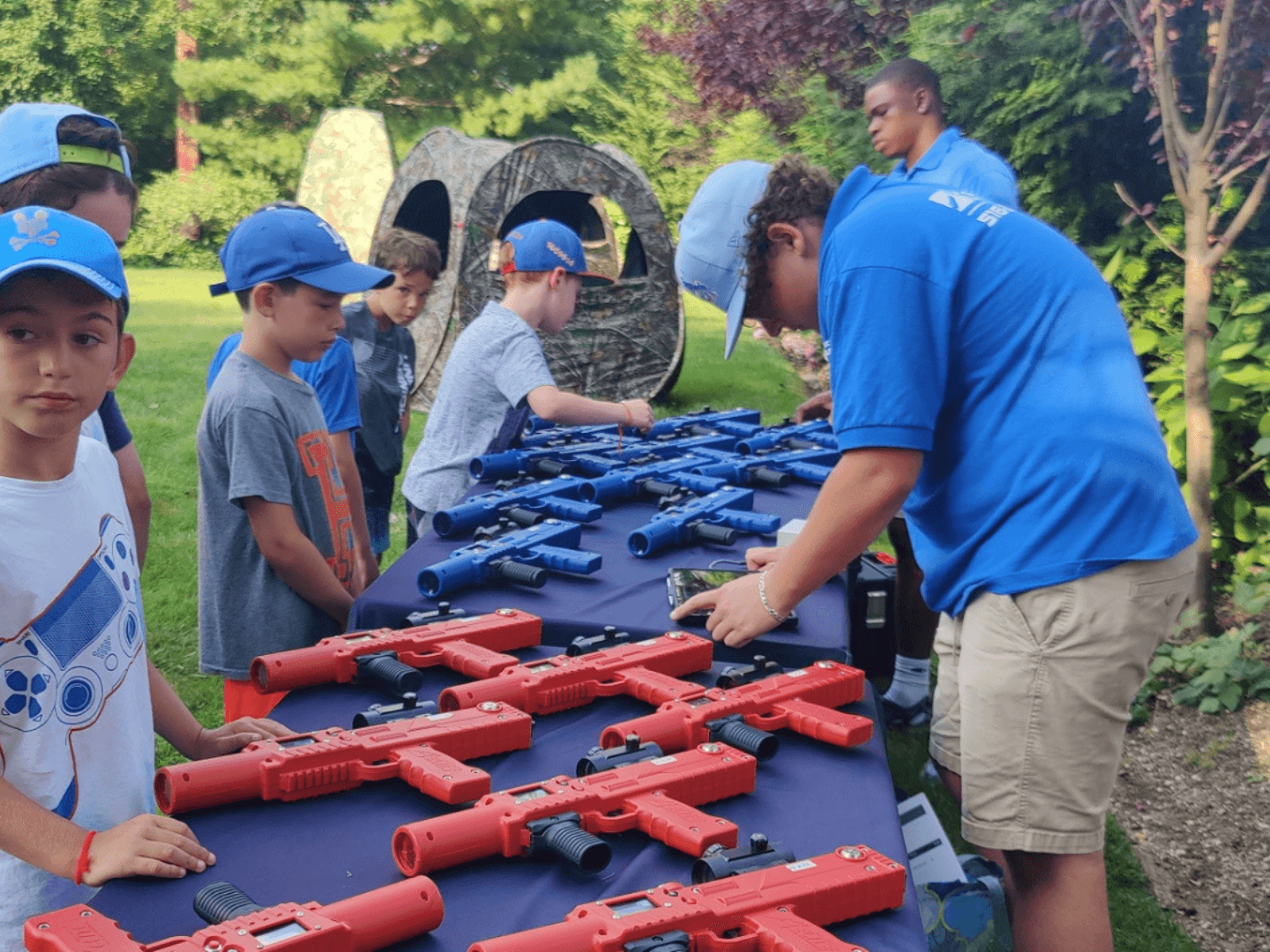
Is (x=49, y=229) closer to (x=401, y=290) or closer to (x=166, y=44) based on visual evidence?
(x=401, y=290)

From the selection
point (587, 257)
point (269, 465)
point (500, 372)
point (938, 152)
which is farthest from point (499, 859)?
point (587, 257)

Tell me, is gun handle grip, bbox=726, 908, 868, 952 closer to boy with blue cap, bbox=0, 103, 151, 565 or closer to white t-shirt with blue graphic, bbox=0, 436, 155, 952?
white t-shirt with blue graphic, bbox=0, 436, 155, 952

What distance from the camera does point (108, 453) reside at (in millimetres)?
2238

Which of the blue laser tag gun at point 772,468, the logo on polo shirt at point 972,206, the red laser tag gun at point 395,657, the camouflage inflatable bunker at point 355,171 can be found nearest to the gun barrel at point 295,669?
the red laser tag gun at point 395,657

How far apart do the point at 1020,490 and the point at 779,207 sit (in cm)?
97

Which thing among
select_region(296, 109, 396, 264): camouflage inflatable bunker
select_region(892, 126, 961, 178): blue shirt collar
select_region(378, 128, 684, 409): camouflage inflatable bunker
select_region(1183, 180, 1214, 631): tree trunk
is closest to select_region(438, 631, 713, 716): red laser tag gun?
select_region(892, 126, 961, 178): blue shirt collar

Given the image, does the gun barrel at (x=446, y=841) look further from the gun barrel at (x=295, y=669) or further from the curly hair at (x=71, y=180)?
the curly hair at (x=71, y=180)

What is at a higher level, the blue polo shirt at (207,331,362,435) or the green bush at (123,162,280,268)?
the green bush at (123,162,280,268)

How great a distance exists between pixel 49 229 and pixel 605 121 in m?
33.5

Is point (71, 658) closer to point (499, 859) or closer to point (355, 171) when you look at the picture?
point (499, 859)

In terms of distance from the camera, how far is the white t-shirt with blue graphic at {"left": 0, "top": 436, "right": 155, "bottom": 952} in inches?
73.6

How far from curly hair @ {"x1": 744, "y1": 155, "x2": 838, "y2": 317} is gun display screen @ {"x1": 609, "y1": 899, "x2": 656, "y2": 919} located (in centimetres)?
171

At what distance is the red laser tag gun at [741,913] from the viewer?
150 centimetres

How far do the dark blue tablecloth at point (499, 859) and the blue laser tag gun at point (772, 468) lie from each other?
7.83ft
